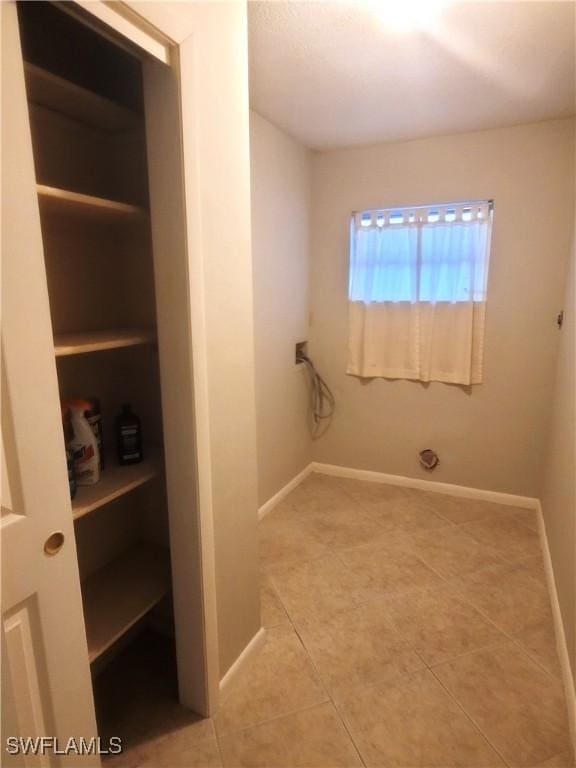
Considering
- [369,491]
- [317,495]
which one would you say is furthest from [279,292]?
[369,491]

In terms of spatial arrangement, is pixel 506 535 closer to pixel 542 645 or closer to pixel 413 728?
pixel 542 645

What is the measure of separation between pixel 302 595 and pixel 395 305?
1.98 metres

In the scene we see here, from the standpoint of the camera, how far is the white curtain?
9.00ft

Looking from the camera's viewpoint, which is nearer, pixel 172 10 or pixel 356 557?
pixel 172 10

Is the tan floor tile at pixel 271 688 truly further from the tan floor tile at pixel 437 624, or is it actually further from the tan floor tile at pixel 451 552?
the tan floor tile at pixel 451 552

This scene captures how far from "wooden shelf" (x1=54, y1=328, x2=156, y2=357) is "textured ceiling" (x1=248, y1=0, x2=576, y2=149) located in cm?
128

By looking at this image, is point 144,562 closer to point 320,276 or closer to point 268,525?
point 268,525

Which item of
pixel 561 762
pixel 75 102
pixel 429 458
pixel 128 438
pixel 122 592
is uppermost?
pixel 75 102

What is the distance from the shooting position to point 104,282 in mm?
1502

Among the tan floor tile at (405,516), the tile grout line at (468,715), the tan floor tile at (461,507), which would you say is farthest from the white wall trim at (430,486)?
the tile grout line at (468,715)

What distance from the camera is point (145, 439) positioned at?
164 centimetres

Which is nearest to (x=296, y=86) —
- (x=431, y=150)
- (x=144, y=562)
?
(x=431, y=150)

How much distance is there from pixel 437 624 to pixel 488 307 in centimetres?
195

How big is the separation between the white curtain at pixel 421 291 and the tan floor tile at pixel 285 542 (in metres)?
1.24
